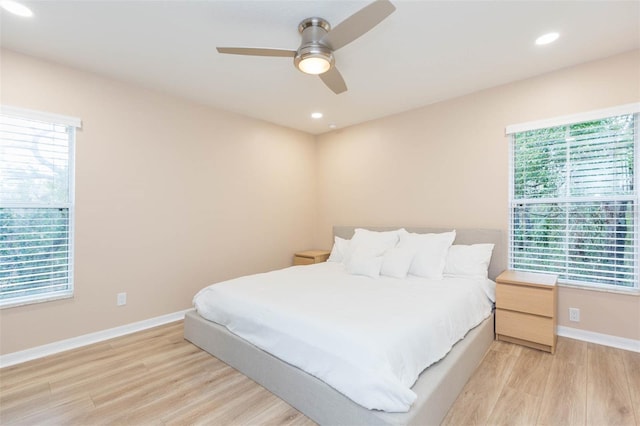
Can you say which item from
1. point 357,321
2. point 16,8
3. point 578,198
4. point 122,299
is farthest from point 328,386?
point 16,8

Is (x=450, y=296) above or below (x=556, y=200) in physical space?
below

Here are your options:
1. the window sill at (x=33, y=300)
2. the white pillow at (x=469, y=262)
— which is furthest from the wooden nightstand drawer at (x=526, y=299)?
the window sill at (x=33, y=300)

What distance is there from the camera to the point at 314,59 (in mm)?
2129

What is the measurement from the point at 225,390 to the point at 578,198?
139 inches

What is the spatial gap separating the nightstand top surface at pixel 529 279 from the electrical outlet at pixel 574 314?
0.37 metres

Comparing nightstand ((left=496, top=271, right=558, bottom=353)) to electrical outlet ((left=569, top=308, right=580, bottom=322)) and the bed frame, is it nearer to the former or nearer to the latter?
the bed frame

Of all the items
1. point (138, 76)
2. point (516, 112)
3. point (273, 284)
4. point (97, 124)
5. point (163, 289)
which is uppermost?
point (138, 76)

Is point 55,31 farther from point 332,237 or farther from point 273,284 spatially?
point 332,237

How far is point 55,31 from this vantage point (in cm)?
234

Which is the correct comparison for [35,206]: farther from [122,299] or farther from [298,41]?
[298,41]

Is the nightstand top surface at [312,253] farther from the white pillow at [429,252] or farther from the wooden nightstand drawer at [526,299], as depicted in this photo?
the wooden nightstand drawer at [526,299]

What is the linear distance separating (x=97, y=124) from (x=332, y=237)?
3385mm

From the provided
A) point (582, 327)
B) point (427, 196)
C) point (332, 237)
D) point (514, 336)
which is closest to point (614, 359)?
point (582, 327)

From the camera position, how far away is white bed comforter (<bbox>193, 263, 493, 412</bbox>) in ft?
5.34
